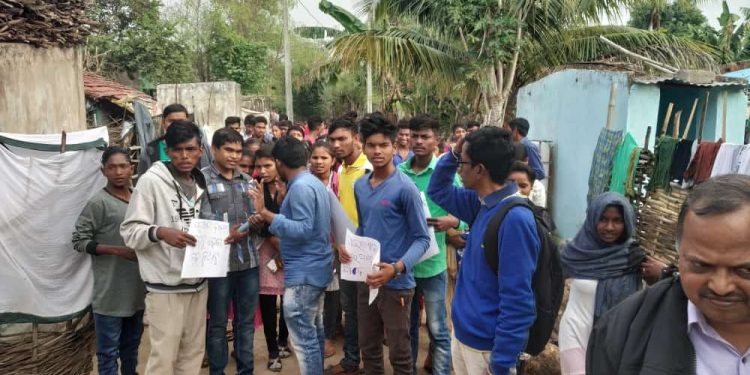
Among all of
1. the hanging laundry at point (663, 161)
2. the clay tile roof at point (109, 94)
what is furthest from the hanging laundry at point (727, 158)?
the clay tile roof at point (109, 94)

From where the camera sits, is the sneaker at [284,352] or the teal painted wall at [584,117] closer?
the sneaker at [284,352]

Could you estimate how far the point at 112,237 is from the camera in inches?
140

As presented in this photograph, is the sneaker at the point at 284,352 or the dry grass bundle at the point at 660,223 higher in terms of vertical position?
the dry grass bundle at the point at 660,223

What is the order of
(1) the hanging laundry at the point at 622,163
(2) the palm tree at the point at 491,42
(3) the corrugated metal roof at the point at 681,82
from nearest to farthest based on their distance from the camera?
(1) the hanging laundry at the point at 622,163 < (3) the corrugated metal roof at the point at 681,82 < (2) the palm tree at the point at 491,42

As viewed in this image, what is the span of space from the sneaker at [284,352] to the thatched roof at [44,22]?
295 centimetres

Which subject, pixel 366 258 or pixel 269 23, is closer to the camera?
pixel 366 258

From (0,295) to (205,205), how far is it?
4.70ft

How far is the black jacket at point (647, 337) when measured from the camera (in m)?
1.22

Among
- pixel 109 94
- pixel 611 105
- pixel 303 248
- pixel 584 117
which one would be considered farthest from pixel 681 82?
pixel 109 94

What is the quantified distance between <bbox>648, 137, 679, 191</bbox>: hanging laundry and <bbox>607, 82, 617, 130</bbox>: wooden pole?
1.80 m

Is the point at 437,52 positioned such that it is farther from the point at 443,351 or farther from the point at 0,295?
the point at 0,295

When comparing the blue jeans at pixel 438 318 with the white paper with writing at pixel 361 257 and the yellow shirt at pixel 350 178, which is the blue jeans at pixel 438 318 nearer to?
the white paper with writing at pixel 361 257

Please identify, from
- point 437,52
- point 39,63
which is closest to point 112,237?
point 39,63

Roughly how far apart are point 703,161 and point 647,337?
4.31m
